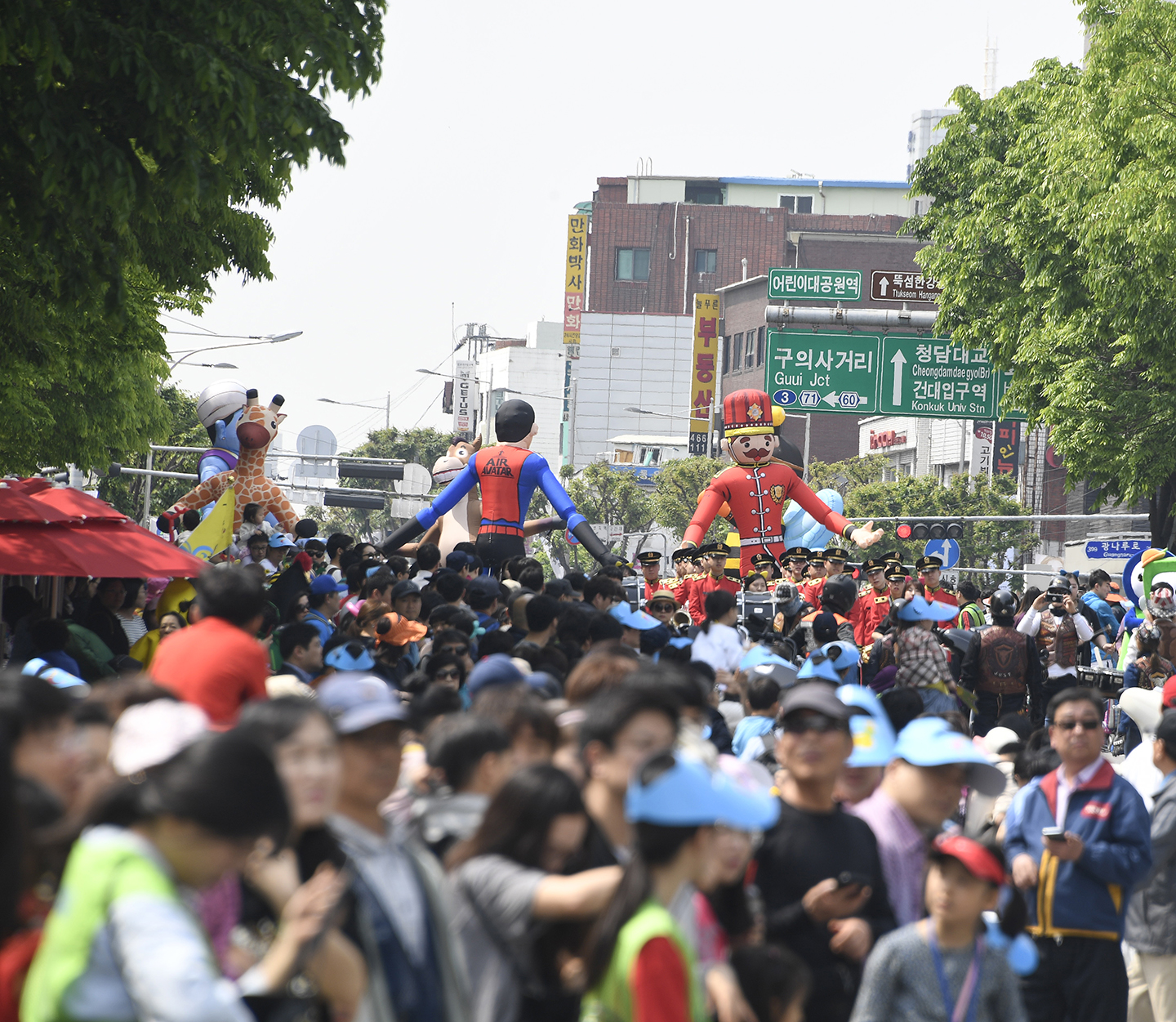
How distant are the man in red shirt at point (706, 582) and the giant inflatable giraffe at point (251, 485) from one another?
4.80m

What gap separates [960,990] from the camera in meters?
3.67

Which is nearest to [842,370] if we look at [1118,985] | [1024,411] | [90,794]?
[1024,411]

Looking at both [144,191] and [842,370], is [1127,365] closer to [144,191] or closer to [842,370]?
[842,370]

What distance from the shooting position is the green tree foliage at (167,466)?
41.4 metres

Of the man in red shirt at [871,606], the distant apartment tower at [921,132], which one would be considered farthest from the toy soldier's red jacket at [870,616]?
the distant apartment tower at [921,132]

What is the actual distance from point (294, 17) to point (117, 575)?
3.92 m

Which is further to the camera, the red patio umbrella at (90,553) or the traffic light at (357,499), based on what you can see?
the traffic light at (357,499)

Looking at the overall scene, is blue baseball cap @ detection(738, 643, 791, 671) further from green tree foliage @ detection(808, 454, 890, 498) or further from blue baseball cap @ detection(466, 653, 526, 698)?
green tree foliage @ detection(808, 454, 890, 498)

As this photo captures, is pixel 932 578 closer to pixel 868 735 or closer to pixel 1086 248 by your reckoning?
pixel 868 735

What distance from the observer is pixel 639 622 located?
820 cm

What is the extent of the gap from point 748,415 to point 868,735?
11.7 metres

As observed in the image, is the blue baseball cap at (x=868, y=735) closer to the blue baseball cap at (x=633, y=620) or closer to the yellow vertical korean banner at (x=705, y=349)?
the blue baseball cap at (x=633, y=620)

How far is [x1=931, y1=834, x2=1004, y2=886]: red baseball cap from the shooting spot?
3658 millimetres

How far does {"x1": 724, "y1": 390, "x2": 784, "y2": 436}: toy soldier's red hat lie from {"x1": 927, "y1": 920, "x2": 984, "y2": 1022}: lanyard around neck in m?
12.3
